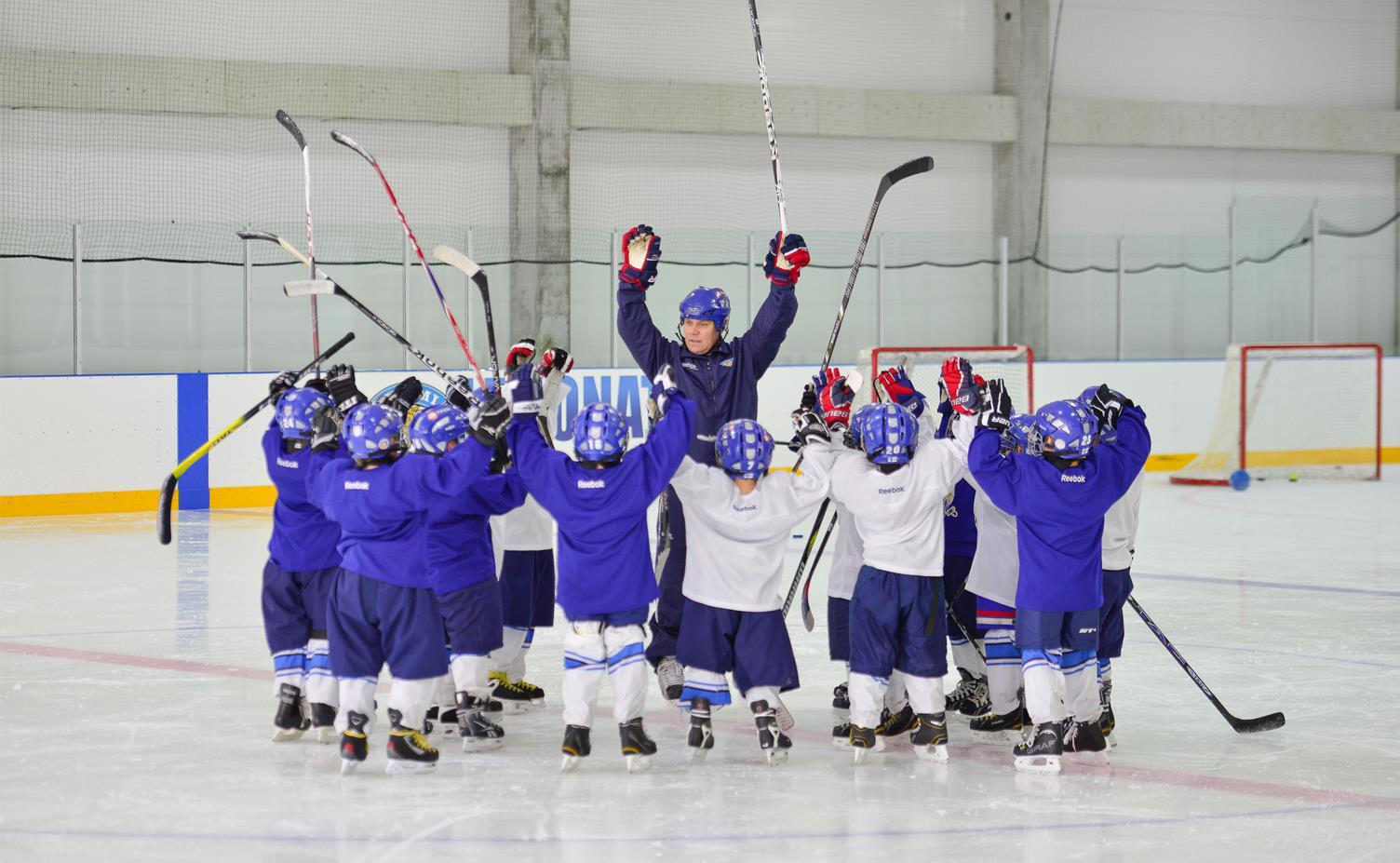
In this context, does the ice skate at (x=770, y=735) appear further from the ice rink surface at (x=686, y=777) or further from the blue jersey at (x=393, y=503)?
the blue jersey at (x=393, y=503)

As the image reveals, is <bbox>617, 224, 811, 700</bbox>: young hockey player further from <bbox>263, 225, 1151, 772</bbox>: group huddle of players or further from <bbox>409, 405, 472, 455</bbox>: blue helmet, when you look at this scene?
<bbox>409, 405, 472, 455</bbox>: blue helmet

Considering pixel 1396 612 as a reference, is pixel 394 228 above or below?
above

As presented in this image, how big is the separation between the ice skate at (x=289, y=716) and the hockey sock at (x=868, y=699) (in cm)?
165

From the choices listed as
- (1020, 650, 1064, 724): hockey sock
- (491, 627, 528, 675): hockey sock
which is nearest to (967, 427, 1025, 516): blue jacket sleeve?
(1020, 650, 1064, 724): hockey sock

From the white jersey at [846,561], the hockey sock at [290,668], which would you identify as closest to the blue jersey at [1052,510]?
the white jersey at [846,561]

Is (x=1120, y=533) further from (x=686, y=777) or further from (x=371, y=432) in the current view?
(x=371, y=432)

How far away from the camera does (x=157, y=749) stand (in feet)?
17.1

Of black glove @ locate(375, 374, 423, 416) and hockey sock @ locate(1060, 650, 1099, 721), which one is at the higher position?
black glove @ locate(375, 374, 423, 416)

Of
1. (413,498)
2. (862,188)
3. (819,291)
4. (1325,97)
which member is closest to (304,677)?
(413,498)

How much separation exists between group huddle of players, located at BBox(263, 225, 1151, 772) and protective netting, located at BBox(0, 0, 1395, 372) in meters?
8.03

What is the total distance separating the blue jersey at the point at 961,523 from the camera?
5672 millimetres

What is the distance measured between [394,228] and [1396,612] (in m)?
8.99

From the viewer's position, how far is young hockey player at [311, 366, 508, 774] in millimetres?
4770

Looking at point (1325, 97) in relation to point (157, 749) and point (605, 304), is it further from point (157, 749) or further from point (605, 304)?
point (157, 749)
